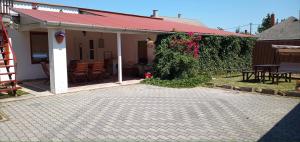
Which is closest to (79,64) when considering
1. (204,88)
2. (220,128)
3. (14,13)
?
(14,13)

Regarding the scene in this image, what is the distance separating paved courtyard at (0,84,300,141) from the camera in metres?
5.01

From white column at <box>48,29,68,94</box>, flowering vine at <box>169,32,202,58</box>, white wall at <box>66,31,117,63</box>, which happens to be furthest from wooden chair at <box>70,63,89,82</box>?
flowering vine at <box>169,32,202,58</box>

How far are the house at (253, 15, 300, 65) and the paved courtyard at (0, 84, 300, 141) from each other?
7913 millimetres

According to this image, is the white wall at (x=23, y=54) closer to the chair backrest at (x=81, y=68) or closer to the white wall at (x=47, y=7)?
the white wall at (x=47, y=7)

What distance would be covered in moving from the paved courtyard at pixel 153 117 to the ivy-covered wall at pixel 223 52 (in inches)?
201

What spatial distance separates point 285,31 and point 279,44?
479cm

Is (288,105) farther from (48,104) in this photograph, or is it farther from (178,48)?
(48,104)

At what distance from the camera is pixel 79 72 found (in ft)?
37.6

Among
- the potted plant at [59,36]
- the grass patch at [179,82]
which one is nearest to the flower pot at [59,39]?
the potted plant at [59,36]

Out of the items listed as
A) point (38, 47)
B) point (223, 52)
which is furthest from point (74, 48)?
point (223, 52)

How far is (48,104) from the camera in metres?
7.75

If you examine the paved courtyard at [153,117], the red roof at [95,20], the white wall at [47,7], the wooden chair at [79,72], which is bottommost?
the paved courtyard at [153,117]

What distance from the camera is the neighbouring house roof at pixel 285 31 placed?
85.5 feet

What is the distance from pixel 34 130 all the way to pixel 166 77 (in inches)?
324
